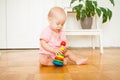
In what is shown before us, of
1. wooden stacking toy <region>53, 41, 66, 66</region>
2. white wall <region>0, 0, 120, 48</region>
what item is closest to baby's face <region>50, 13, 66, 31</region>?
wooden stacking toy <region>53, 41, 66, 66</region>

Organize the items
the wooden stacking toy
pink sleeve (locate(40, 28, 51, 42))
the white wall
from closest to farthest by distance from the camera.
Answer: the wooden stacking toy → pink sleeve (locate(40, 28, 51, 42)) → the white wall

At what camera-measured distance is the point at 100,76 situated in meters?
1.08

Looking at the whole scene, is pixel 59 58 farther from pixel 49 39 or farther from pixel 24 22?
pixel 24 22

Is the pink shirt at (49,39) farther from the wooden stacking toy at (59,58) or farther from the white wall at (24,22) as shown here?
the white wall at (24,22)

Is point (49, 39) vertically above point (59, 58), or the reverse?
point (49, 39)

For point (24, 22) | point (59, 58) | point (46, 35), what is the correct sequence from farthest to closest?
point (24, 22) < point (46, 35) < point (59, 58)

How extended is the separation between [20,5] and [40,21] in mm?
302

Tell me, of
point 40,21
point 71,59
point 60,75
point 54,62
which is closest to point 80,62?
point 71,59

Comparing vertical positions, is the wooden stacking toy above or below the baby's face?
below

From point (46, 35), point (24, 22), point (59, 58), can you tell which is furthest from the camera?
point (24, 22)

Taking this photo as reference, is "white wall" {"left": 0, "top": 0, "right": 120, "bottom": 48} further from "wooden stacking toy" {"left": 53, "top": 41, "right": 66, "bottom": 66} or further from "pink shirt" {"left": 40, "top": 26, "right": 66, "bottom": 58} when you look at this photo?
"wooden stacking toy" {"left": 53, "top": 41, "right": 66, "bottom": 66}

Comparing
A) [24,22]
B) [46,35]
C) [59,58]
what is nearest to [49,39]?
[46,35]

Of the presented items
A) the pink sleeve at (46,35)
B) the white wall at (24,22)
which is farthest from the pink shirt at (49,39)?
the white wall at (24,22)

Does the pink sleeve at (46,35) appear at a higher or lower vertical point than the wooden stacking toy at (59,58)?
higher
